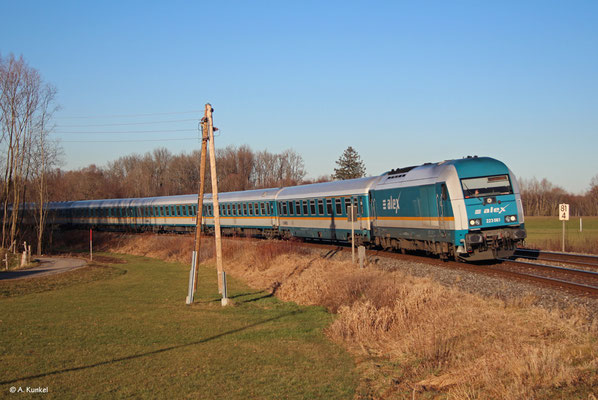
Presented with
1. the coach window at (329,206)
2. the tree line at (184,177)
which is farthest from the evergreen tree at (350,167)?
the coach window at (329,206)

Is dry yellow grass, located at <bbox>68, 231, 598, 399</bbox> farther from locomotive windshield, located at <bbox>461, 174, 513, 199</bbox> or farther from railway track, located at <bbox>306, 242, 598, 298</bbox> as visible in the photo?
locomotive windshield, located at <bbox>461, 174, 513, 199</bbox>

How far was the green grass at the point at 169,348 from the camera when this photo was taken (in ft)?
28.2

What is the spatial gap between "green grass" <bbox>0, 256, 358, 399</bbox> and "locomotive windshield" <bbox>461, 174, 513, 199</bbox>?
6.43 m

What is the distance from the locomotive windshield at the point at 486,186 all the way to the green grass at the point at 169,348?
21.1 ft

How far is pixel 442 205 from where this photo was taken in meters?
17.8

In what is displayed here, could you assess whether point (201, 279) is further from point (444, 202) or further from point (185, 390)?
point (185, 390)

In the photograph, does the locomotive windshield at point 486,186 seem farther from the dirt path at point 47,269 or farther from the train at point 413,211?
the dirt path at point 47,269

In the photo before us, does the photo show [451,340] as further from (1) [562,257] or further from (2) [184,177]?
(2) [184,177]

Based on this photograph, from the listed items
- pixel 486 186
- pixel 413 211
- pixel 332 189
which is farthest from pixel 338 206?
pixel 486 186

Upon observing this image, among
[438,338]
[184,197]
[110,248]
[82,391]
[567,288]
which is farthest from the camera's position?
[184,197]

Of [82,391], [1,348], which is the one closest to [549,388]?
[82,391]

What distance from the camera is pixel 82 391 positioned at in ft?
27.3

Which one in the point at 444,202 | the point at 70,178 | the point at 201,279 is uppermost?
the point at 70,178

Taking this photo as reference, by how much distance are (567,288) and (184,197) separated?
35.5 metres
